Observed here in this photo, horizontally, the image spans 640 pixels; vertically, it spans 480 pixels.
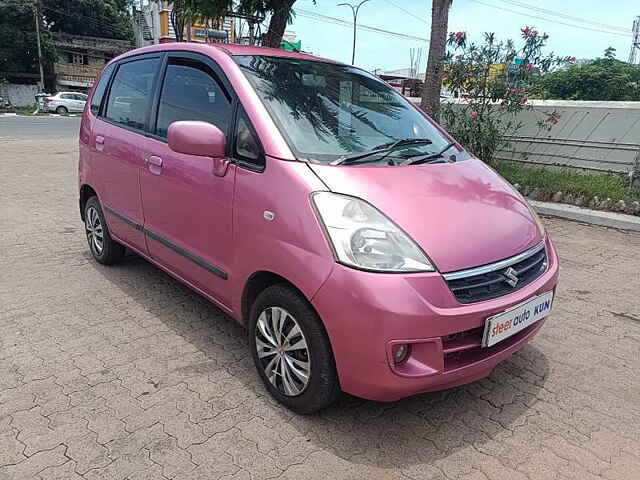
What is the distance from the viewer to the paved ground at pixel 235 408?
2227mm

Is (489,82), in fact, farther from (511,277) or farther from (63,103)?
(63,103)

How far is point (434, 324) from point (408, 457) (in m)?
0.66

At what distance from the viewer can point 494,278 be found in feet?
7.55

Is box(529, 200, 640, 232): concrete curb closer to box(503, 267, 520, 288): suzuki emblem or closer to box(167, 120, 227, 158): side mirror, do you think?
box(503, 267, 520, 288): suzuki emblem

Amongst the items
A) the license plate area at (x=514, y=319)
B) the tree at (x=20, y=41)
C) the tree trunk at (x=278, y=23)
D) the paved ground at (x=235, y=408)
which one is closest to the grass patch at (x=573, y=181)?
the paved ground at (x=235, y=408)

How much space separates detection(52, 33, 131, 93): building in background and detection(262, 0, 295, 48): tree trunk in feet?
130

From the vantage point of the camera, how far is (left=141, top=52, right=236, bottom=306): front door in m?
2.85

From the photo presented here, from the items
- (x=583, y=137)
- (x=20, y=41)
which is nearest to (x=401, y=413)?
(x=583, y=137)

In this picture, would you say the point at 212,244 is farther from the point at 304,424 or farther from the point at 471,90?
the point at 471,90

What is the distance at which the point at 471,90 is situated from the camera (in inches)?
318

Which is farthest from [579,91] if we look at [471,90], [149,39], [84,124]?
[149,39]

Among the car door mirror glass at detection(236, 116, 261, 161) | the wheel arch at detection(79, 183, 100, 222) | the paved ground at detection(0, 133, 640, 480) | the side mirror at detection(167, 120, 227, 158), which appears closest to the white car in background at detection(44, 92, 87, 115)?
the wheel arch at detection(79, 183, 100, 222)

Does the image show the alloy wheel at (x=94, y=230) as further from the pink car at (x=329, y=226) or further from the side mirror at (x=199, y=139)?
the side mirror at (x=199, y=139)

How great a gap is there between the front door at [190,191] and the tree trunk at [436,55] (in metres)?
5.57
